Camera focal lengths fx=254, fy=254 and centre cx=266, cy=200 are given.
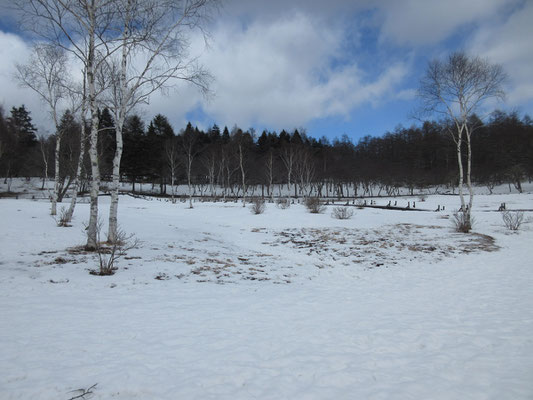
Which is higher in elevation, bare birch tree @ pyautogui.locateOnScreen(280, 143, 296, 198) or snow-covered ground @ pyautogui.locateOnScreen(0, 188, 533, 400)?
bare birch tree @ pyautogui.locateOnScreen(280, 143, 296, 198)

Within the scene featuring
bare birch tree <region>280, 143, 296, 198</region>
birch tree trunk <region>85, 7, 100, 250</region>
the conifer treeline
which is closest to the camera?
birch tree trunk <region>85, 7, 100, 250</region>

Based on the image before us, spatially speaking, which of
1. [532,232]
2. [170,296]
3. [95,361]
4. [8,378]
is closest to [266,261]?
[170,296]

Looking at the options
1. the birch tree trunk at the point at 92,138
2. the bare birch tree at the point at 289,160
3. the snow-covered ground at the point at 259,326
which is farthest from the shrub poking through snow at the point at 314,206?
the birch tree trunk at the point at 92,138

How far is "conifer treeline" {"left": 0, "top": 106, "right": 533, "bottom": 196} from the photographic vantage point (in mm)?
44844

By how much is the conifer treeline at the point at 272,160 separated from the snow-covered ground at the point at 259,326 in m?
33.8

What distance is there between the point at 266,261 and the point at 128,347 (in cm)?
604

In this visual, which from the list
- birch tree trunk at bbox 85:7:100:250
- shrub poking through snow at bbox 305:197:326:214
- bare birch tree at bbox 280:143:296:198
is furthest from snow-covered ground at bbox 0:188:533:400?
bare birch tree at bbox 280:143:296:198

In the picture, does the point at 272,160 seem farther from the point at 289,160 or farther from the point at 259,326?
the point at 259,326

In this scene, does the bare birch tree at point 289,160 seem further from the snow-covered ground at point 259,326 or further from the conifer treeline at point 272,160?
the snow-covered ground at point 259,326

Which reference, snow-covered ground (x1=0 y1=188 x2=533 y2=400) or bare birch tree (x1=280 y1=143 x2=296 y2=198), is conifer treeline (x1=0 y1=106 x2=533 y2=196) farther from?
snow-covered ground (x1=0 y1=188 x2=533 y2=400)

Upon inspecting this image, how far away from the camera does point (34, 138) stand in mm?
56688

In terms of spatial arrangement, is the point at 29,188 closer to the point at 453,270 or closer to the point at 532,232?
the point at 453,270

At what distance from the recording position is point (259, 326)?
13.9 ft

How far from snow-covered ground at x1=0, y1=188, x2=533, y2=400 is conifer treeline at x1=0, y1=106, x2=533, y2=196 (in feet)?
111
